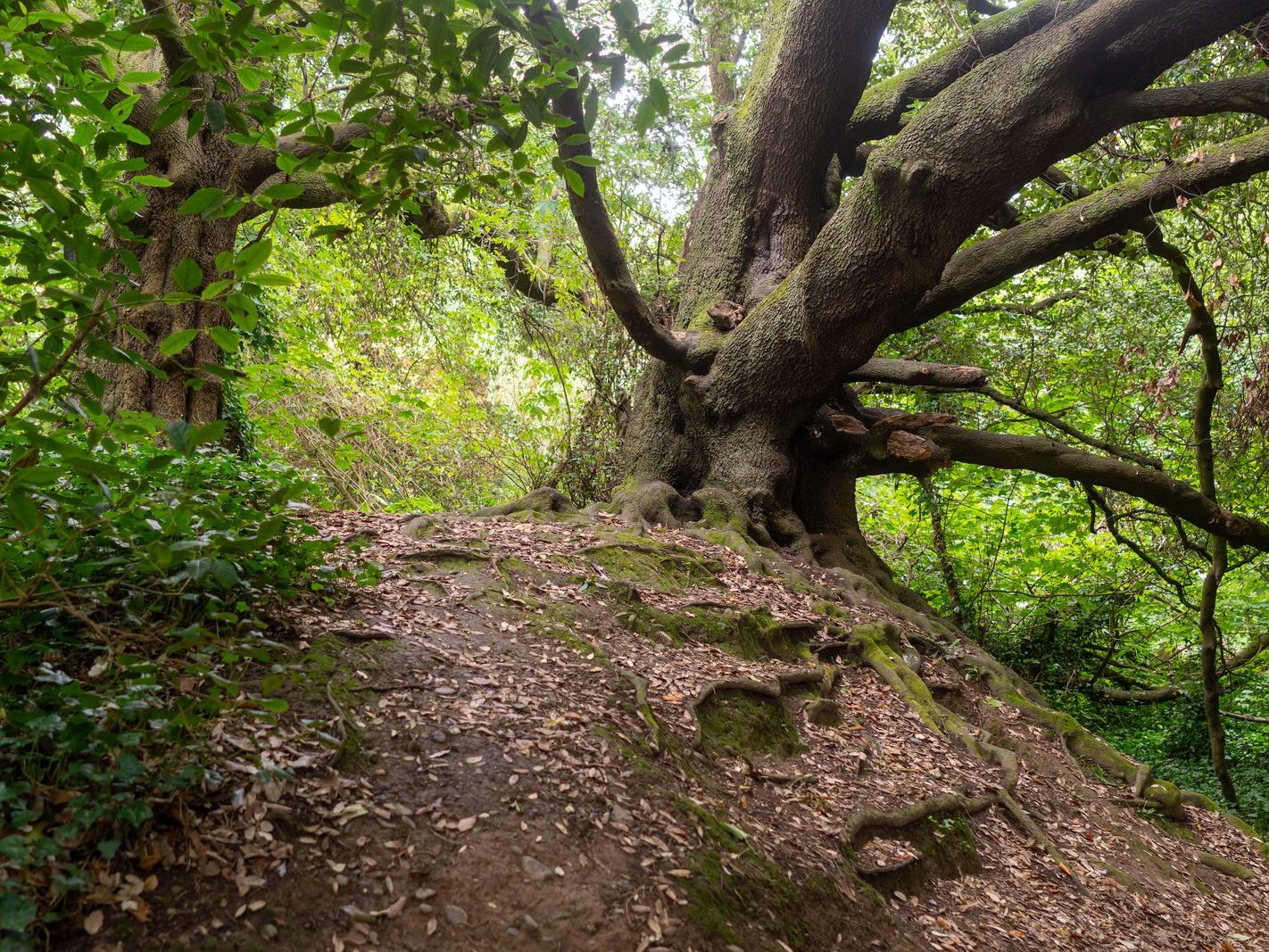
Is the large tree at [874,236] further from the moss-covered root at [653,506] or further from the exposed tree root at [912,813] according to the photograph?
the exposed tree root at [912,813]


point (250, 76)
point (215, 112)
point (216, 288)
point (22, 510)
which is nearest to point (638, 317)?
point (250, 76)

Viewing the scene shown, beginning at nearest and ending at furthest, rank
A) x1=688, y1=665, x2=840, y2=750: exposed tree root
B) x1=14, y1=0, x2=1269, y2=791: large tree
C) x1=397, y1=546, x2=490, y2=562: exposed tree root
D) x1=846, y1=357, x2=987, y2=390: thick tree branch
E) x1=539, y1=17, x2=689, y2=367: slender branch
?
x1=688, y1=665, x2=840, y2=750: exposed tree root, x1=397, y1=546, x2=490, y2=562: exposed tree root, x1=14, y1=0, x2=1269, y2=791: large tree, x1=539, y1=17, x2=689, y2=367: slender branch, x1=846, y1=357, x2=987, y2=390: thick tree branch

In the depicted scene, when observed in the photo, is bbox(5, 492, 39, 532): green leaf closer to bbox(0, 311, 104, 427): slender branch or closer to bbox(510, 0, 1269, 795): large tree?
bbox(0, 311, 104, 427): slender branch

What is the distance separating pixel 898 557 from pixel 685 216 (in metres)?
5.34

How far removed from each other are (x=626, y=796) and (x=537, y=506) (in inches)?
148

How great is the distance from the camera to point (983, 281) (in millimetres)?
6883

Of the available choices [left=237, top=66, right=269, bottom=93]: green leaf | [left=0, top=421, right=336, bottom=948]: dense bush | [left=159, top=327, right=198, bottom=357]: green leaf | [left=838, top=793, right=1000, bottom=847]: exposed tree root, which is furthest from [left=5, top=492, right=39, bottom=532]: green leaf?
[left=838, top=793, right=1000, bottom=847]: exposed tree root

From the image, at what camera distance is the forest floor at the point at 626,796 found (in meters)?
2.28

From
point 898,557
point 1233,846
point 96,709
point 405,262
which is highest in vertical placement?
point 405,262

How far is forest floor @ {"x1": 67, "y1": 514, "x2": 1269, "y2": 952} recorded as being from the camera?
7.49 feet

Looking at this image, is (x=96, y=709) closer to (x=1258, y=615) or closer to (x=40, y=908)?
(x=40, y=908)

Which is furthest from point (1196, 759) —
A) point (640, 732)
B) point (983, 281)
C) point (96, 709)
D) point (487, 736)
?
point (96, 709)

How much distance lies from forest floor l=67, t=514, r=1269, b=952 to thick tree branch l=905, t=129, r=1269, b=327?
2.95m

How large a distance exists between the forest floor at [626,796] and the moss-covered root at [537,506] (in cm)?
32
